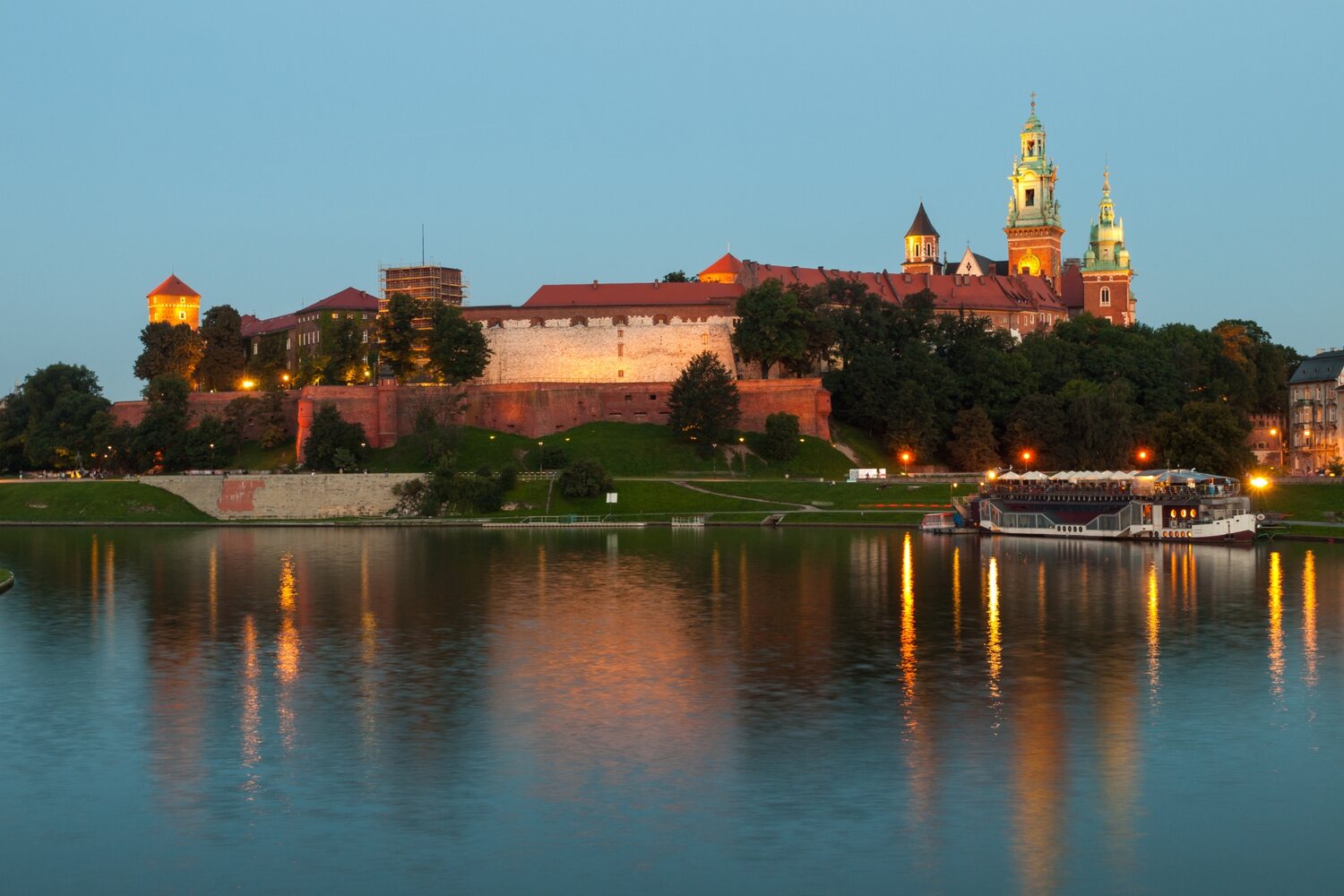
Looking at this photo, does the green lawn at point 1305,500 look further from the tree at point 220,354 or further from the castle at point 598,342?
the tree at point 220,354

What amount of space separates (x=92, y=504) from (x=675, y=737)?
2414 inches

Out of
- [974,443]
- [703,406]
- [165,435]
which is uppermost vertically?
[703,406]

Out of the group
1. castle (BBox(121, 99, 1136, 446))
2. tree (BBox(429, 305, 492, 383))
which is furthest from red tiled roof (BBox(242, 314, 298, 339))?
tree (BBox(429, 305, 492, 383))

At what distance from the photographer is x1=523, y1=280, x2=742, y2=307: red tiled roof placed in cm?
9456

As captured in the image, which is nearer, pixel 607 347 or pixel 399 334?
pixel 399 334

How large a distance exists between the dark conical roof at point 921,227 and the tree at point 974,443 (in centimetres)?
7076

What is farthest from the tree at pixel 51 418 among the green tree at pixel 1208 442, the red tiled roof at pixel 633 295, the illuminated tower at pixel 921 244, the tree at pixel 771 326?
the illuminated tower at pixel 921 244

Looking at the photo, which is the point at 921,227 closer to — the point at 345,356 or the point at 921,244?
the point at 921,244

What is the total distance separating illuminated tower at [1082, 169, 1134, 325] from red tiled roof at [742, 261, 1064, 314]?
10.2ft

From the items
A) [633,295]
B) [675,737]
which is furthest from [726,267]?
[675,737]

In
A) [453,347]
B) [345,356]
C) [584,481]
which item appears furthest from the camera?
[345,356]

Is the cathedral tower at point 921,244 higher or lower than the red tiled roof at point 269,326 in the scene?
higher

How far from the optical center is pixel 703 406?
8119cm

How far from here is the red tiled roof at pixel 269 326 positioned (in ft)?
377
